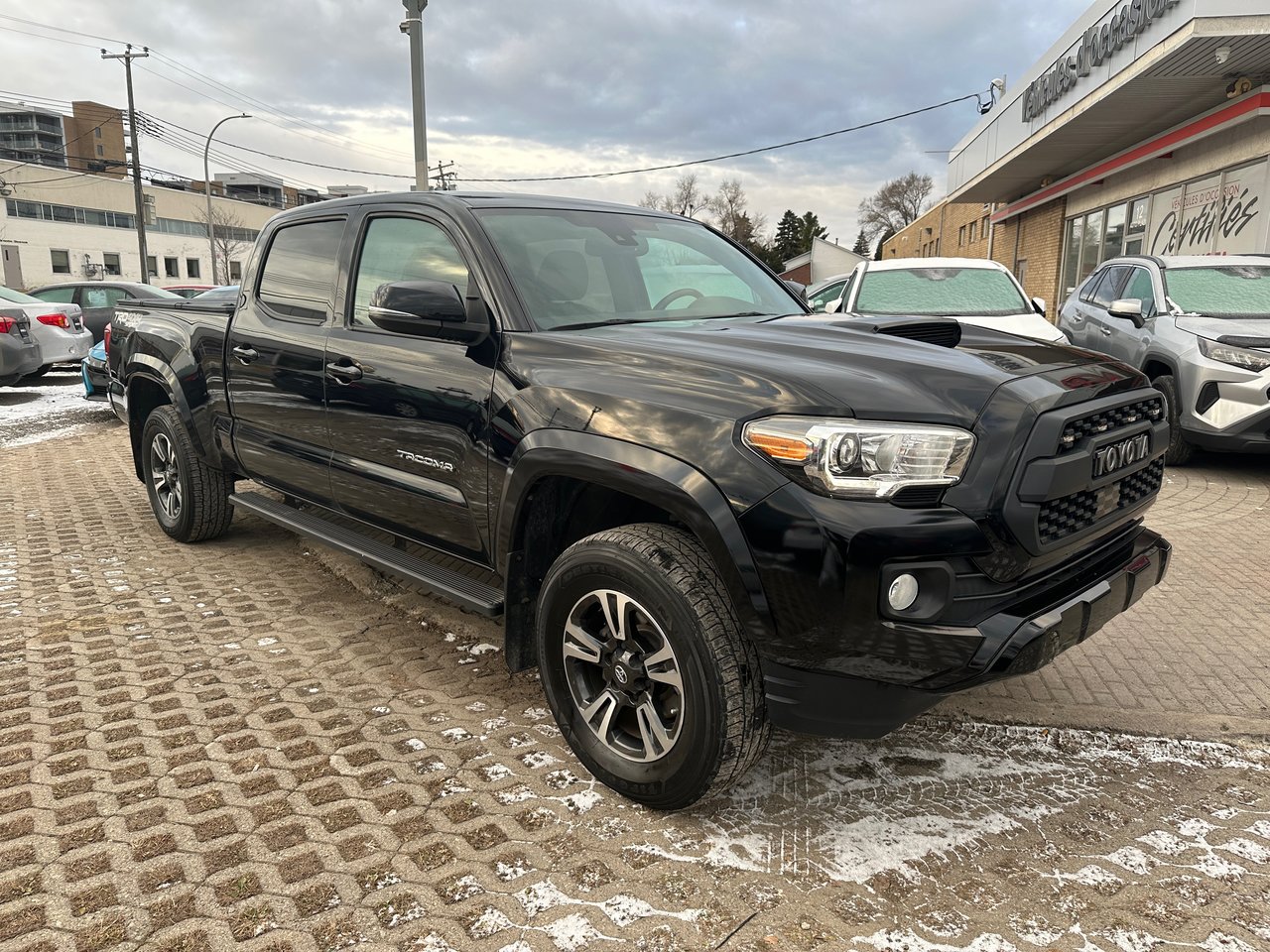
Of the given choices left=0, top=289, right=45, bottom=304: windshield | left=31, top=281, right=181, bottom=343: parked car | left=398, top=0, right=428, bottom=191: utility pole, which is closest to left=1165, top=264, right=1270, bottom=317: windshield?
left=398, top=0, right=428, bottom=191: utility pole

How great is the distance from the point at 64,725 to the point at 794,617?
2692mm

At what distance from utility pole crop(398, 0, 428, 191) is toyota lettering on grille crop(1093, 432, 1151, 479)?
1128cm

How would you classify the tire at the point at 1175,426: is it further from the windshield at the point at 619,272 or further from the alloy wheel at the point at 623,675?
the alloy wheel at the point at 623,675

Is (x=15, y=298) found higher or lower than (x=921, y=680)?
higher

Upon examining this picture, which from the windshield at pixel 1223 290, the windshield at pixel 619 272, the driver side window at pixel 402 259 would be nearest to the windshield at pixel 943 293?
the windshield at pixel 1223 290

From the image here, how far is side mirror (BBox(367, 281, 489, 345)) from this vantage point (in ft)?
9.81

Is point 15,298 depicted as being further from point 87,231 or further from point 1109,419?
point 87,231

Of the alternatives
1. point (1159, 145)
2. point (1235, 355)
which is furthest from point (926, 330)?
point (1159, 145)

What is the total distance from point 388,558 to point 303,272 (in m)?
1.52

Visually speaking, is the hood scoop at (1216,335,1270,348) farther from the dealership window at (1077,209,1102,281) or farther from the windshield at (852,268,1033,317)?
the dealership window at (1077,209,1102,281)

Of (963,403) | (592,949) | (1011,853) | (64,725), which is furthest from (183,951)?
(963,403)

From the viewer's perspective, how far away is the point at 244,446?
4543mm

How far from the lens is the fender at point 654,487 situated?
2.29m

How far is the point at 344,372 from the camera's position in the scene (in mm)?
3611
